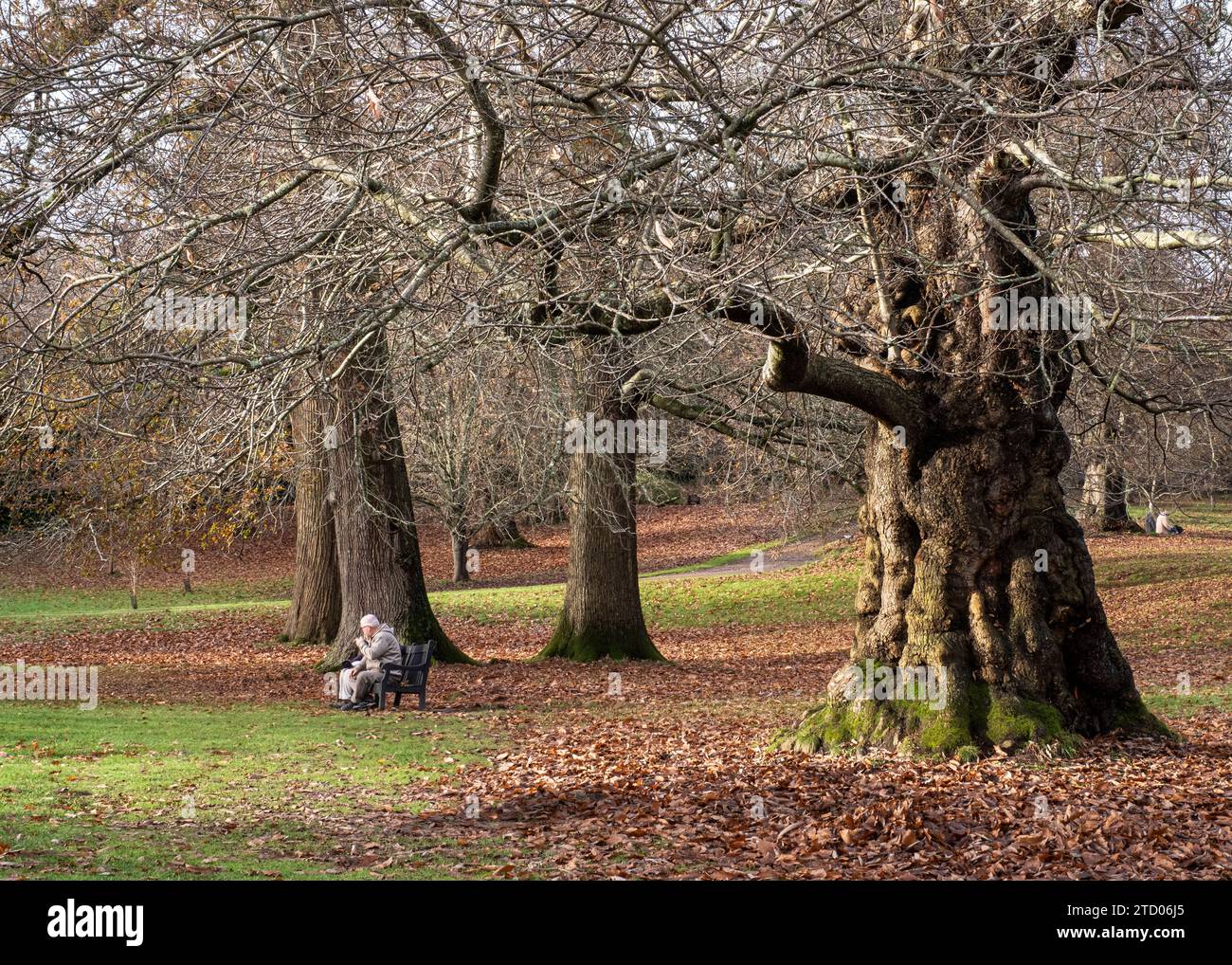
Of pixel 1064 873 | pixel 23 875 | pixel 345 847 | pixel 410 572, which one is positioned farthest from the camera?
pixel 410 572

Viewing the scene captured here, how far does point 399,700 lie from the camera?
14.1 m

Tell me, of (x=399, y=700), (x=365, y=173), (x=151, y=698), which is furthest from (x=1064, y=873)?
(x=151, y=698)

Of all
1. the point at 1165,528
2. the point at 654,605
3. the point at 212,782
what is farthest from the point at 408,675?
the point at 1165,528

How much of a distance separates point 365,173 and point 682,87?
212 cm

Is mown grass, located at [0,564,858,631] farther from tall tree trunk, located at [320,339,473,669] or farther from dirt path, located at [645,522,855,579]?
tall tree trunk, located at [320,339,473,669]

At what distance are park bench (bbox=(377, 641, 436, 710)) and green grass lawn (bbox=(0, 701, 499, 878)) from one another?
15.9 inches

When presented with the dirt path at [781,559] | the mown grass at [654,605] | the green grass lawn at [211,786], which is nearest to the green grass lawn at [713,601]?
the mown grass at [654,605]

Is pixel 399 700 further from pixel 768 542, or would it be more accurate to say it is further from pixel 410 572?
pixel 768 542

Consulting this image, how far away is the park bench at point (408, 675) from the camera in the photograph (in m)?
13.5

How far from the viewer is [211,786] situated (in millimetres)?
9289

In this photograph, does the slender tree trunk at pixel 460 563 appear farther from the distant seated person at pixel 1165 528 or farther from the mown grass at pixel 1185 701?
the mown grass at pixel 1185 701

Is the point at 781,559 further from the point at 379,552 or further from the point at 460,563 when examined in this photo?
the point at 379,552

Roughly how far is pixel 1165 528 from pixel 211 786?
94.8 ft

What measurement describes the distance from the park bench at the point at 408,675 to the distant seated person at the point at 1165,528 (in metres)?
23.7
